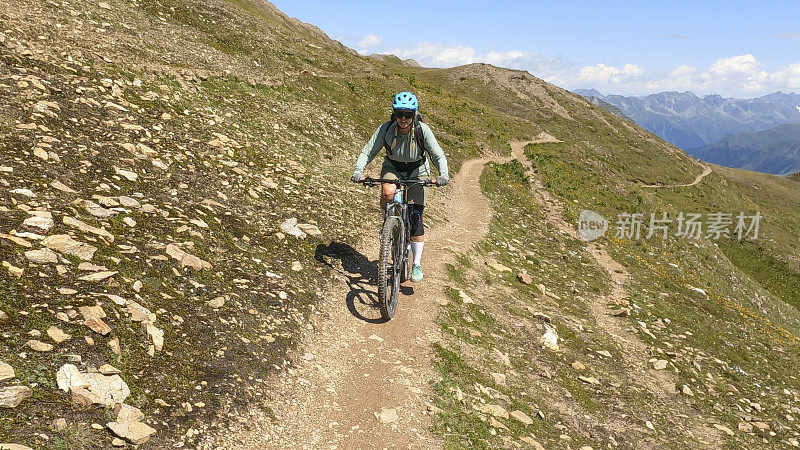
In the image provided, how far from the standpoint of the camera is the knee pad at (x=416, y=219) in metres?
10.4

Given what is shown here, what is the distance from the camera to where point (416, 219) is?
10.5m

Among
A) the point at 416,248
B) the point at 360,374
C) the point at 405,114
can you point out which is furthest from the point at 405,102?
the point at 360,374

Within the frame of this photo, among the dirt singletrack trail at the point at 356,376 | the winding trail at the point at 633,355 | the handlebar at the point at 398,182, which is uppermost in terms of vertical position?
the handlebar at the point at 398,182

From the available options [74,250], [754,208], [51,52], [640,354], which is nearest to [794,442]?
[640,354]

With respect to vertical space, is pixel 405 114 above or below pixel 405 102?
below

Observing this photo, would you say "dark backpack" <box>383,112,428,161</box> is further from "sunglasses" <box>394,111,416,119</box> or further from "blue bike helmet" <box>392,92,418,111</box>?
"blue bike helmet" <box>392,92,418,111</box>

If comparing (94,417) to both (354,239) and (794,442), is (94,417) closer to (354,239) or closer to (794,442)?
(354,239)

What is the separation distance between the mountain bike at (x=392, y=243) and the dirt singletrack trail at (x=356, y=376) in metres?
0.64

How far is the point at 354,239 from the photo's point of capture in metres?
13.5

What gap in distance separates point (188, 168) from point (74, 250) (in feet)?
18.7

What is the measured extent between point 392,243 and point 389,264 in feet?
1.47

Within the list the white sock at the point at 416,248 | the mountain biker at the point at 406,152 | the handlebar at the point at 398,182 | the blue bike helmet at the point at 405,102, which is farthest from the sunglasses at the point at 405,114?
the white sock at the point at 416,248

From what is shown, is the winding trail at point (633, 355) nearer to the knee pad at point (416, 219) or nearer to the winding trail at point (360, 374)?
the winding trail at point (360, 374)

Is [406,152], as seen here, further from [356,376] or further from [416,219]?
[356,376]
